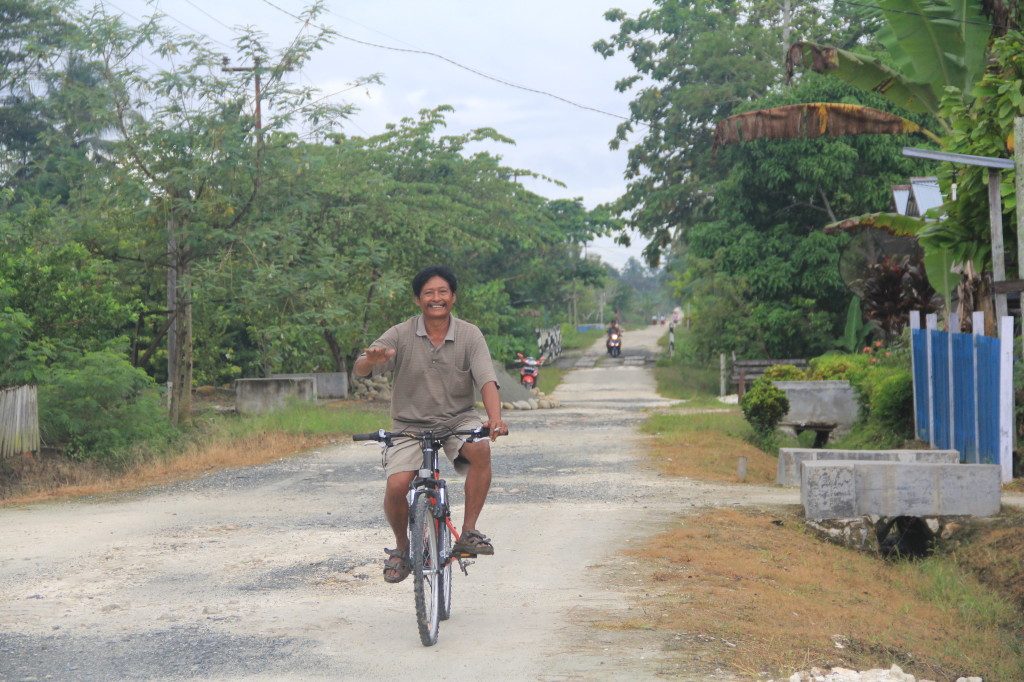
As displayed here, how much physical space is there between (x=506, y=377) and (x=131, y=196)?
15482mm

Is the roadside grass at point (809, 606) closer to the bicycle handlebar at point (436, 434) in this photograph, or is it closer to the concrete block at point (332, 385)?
the bicycle handlebar at point (436, 434)

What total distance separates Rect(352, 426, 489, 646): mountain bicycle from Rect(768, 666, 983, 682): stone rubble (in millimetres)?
1892

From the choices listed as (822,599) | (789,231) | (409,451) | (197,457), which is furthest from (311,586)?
(789,231)

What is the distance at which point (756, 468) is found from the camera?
16.0 metres

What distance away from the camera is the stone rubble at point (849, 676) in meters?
5.45

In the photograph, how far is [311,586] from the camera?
7637mm

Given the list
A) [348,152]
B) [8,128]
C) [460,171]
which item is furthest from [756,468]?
[8,128]

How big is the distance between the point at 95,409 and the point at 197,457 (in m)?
1.79

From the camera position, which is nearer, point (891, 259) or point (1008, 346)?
point (1008, 346)

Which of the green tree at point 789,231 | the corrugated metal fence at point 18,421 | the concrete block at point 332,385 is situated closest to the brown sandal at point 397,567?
the corrugated metal fence at point 18,421

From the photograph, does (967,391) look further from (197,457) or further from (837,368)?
(197,457)

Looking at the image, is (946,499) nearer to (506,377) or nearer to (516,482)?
(516,482)

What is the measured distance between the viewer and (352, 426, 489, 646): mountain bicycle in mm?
5867

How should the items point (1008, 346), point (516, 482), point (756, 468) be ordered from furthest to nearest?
1. point (756, 468)
2. point (516, 482)
3. point (1008, 346)
